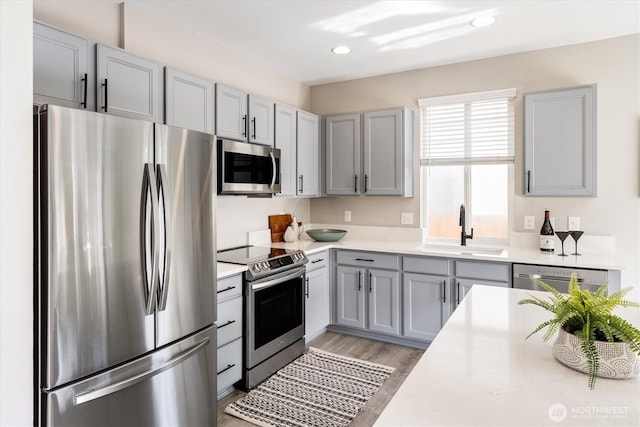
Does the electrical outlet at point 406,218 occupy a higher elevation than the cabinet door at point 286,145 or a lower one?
lower

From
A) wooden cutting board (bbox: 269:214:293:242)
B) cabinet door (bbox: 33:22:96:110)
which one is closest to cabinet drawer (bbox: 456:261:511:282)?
wooden cutting board (bbox: 269:214:293:242)

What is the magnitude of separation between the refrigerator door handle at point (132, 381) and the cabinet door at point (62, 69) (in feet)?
4.47

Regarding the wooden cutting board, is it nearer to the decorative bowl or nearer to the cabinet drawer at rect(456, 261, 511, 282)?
the decorative bowl

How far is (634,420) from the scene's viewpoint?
0.85 m

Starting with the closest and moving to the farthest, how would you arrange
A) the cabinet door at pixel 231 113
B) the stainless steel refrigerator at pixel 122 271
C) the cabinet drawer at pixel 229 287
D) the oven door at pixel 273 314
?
the stainless steel refrigerator at pixel 122 271 < the cabinet drawer at pixel 229 287 < the oven door at pixel 273 314 < the cabinet door at pixel 231 113

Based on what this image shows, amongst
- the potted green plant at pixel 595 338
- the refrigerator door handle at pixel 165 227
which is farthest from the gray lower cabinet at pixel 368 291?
the potted green plant at pixel 595 338

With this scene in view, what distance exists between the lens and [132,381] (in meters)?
1.76

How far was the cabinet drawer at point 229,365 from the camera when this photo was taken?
2.54m

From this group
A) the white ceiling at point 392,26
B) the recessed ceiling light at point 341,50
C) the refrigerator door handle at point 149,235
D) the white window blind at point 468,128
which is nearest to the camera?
the refrigerator door handle at point 149,235

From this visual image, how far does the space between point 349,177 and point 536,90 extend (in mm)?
1825

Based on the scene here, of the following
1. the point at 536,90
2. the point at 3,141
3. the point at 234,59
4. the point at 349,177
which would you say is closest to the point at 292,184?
the point at 349,177

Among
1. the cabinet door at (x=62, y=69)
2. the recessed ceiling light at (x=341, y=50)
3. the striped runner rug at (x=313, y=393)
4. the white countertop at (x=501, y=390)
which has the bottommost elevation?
the striped runner rug at (x=313, y=393)

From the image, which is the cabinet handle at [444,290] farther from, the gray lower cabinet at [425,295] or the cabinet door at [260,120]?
the cabinet door at [260,120]

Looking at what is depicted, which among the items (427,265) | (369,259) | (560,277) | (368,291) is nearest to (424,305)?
(427,265)
